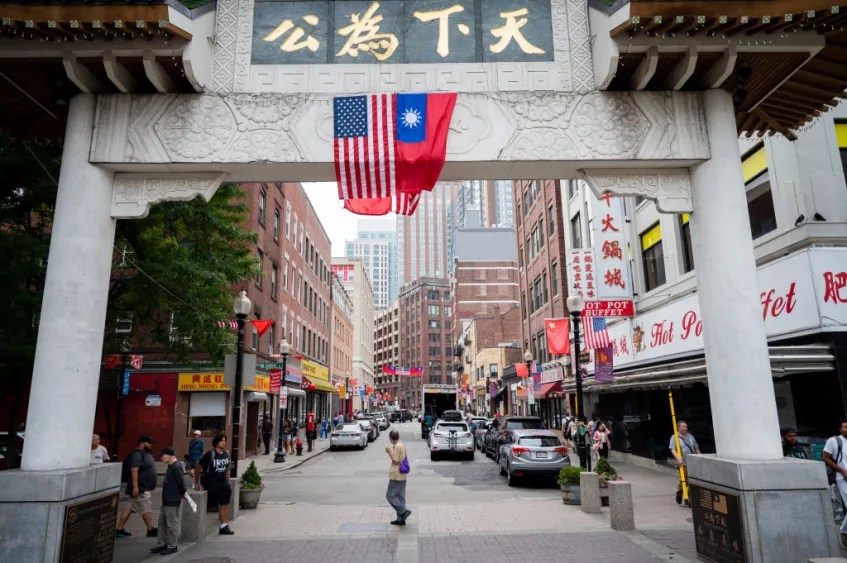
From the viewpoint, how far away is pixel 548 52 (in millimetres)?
8281

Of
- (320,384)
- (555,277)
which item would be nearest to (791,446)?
(555,277)

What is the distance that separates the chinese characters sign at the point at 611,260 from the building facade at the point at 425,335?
348ft

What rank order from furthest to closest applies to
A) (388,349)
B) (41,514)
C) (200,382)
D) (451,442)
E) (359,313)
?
(388,349), (359,313), (200,382), (451,442), (41,514)

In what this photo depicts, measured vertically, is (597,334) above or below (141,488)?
above

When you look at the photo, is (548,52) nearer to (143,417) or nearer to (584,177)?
(584,177)

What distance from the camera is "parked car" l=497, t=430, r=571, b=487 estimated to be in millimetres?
16516

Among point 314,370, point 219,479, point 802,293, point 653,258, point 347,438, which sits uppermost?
point 653,258

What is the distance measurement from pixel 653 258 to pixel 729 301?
573 inches

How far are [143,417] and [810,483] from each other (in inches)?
1003

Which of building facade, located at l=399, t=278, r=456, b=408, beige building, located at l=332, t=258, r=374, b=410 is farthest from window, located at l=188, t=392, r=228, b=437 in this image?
building facade, located at l=399, t=278, r=456, b=408

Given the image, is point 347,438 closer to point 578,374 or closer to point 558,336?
point 558,336

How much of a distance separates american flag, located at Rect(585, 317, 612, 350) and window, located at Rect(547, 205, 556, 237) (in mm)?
11054

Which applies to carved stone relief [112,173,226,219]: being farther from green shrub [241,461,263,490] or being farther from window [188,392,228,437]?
window [188,392,228,437]

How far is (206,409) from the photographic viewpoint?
26.0 meters
